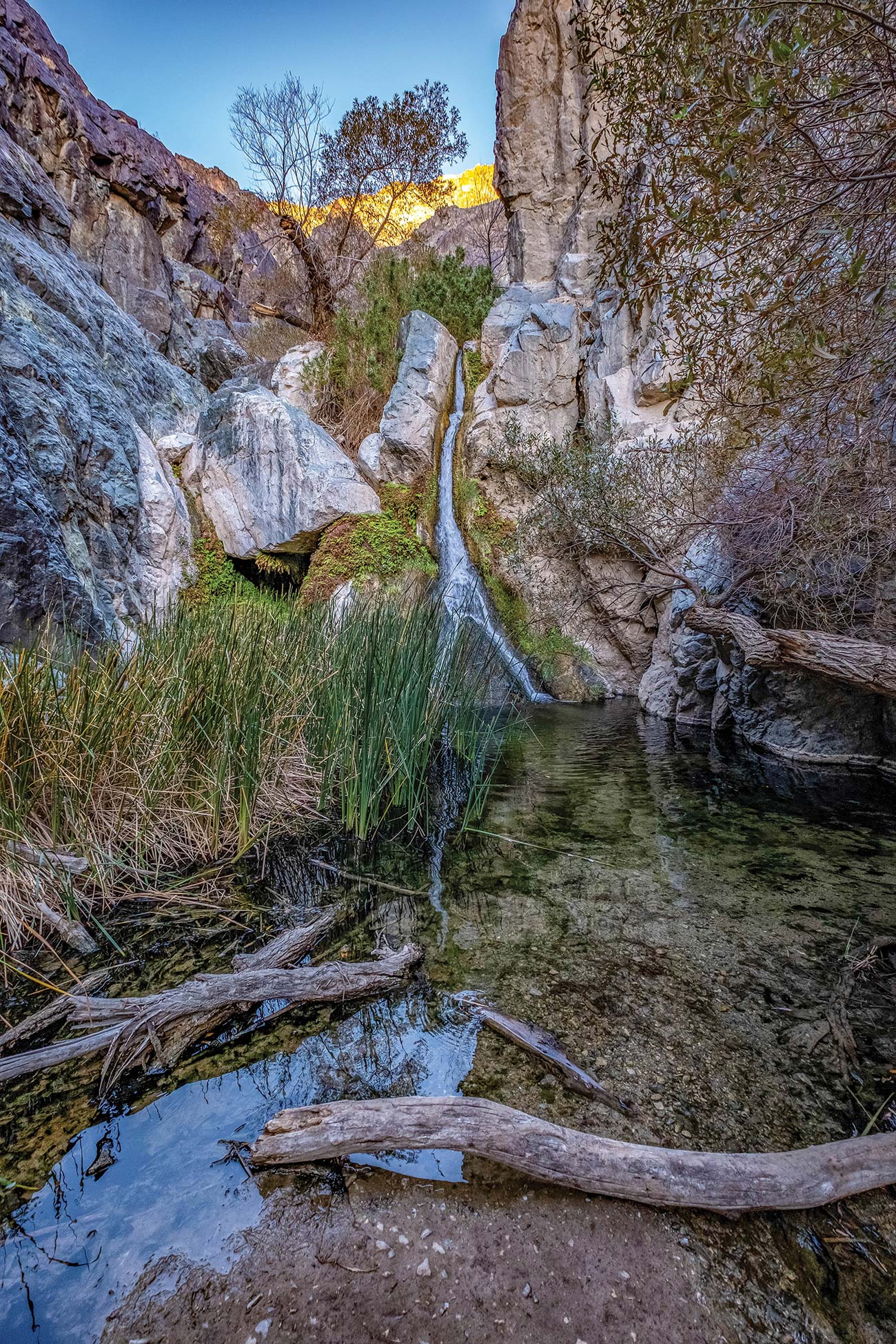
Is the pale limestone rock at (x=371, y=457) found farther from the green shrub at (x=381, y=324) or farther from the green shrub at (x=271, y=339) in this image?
the green shrub at (x=271, y=339)

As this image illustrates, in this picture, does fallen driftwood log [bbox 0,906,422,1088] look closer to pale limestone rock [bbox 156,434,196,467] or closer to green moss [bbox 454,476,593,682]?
green moss [bbox 454,476,593,682]

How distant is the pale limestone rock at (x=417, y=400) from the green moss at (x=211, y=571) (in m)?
2.70

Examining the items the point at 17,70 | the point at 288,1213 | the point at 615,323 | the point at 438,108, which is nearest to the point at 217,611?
the point at 288,1213

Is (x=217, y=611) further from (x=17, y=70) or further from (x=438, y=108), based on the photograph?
(x=438, y=108)

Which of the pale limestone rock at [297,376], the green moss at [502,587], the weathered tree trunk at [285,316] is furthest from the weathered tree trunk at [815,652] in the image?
the weathered tree trunk at [285,316]

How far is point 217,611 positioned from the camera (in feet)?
10.1

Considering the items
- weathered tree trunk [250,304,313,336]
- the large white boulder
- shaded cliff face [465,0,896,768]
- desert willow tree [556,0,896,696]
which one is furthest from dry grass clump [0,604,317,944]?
weathered tree trunk [250,304,313,336]

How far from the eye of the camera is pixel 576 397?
30.6ft

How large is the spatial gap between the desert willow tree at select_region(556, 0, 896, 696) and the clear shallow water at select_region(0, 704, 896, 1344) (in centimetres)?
180

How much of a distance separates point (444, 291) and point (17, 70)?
815cm

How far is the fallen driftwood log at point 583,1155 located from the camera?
945 mm

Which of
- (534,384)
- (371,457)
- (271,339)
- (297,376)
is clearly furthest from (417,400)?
(271,339)

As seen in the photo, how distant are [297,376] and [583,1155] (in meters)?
10.9

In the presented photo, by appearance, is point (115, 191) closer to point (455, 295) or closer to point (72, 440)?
point (455, 295)
